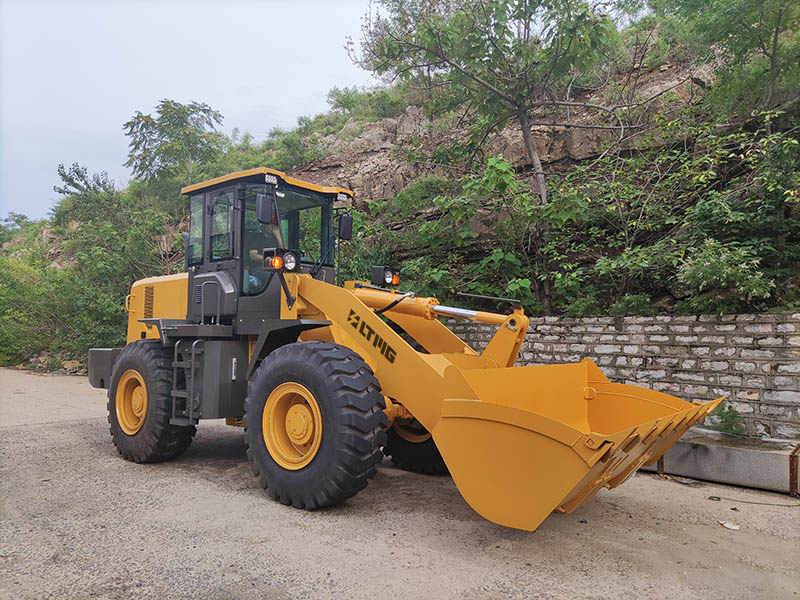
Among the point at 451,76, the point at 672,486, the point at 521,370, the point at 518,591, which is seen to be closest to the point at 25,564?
the point at 518,591

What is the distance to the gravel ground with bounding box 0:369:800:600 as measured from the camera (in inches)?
110

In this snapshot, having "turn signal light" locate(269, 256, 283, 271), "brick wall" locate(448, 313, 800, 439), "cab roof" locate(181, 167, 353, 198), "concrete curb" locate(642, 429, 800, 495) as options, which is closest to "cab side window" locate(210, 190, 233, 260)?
"cab roof" locate(181, 167, 353, 198)

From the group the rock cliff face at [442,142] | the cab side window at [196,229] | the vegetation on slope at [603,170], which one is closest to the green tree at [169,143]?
the rock cliff face at [442,142]

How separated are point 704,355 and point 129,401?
6.11 metres

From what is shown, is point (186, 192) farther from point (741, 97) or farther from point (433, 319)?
point (741, 97)

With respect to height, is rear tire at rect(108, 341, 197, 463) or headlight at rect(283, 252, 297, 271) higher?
headlight at rect(283, 252, 297, 271)

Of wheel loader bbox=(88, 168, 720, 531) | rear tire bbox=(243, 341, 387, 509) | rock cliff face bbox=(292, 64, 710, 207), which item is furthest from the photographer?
rock cliff face bbox=(292, 64, 710, 207)

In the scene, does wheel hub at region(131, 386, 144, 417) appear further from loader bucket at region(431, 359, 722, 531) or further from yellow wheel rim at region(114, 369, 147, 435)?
loader bucket at region(431, 359, 722, 531)

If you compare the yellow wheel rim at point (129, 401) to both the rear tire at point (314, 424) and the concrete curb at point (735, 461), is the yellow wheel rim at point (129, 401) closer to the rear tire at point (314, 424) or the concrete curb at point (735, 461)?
the rear tire at point (314, 424)

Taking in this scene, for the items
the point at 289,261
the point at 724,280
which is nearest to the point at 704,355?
the point at 724,280

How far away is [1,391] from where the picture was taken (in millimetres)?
10594

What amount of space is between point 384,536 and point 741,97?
7955 mm

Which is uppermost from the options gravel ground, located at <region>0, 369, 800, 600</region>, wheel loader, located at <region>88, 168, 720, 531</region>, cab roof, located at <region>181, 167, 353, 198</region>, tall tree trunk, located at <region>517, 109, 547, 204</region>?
tall tree trunk, located at <region>517, 109, 547, 204</region>

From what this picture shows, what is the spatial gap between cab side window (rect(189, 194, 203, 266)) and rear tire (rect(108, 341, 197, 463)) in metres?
0.96
